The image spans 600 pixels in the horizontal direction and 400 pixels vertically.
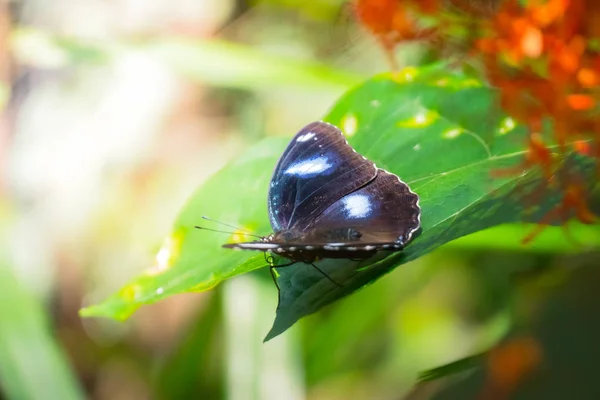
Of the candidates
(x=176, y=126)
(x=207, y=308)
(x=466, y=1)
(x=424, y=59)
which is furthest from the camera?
(x=176, y=126)

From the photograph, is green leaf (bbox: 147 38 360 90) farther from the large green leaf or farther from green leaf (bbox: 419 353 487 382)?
green leaf (bbox: 419 353 487 382)

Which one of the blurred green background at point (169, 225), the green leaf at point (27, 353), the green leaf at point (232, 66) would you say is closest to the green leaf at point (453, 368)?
the blurred green background at point (169, 225)

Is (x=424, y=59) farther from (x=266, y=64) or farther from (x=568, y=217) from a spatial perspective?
(x=568, y=217)

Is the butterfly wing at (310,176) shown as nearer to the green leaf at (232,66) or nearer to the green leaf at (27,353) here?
the green leaf at (232,66)

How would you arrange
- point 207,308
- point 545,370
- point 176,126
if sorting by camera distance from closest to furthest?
point 545,370 < point 207,308 < point 176,126

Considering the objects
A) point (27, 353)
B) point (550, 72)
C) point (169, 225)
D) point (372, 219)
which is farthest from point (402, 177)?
point (169, 225)

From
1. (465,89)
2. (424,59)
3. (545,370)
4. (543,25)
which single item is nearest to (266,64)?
(424,59)
